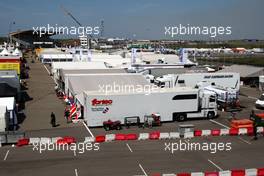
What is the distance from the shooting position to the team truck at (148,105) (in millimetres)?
23109

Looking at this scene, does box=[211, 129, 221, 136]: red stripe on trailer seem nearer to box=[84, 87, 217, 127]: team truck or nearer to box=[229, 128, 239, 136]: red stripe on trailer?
box=[229, 128, 239, 136]: red stripe on trailer

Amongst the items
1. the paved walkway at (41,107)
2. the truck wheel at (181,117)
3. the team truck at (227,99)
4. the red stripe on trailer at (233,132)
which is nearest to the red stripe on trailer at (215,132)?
the red stripe on trailer at (233,132)

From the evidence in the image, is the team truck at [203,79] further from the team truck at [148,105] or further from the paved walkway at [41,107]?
the paved walkway at [41,107]

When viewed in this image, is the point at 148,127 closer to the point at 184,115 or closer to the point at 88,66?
the point at 184,115

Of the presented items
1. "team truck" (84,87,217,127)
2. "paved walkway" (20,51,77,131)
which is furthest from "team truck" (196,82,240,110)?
"paved walkway" (20,51,77,131)

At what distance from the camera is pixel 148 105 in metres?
23.9

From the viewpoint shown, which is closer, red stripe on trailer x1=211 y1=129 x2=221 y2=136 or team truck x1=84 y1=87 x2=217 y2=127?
red stripe on trailer x1=211 y1=129 x2=221 y2=136

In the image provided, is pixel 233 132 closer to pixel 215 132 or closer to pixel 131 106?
pixel 215 132

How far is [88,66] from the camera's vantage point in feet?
148

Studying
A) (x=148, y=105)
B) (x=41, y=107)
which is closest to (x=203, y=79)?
(x=148, y=105)

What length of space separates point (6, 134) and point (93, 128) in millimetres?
5882

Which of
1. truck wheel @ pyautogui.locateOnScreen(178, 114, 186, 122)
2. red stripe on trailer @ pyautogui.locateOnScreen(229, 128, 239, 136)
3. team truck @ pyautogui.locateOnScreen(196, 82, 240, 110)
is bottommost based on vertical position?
red stripe on trailer @ pyautogui.locateOnScreen(229, 128, 239, 136)

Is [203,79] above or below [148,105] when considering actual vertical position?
above

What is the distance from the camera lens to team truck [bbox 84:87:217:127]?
23.1 m
